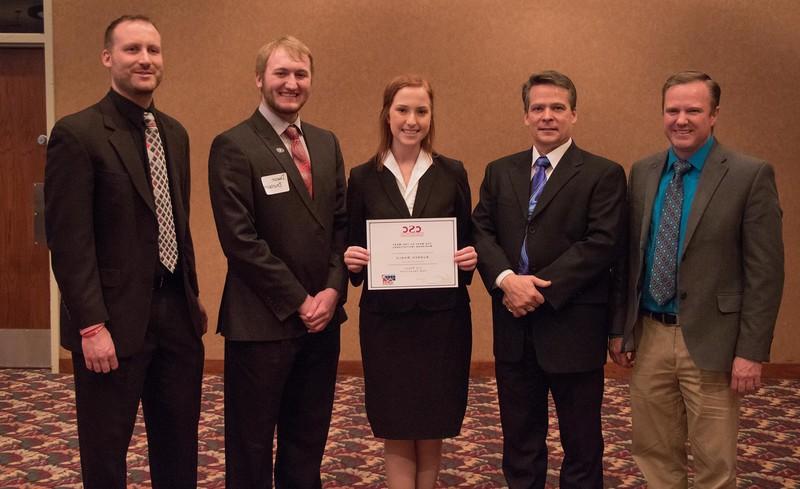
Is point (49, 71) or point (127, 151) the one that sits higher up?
point (49, 71)

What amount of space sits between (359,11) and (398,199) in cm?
329

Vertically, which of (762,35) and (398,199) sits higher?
(762,35)

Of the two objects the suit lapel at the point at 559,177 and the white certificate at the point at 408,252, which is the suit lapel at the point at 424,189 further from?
the suit lapel at the point at 559,177

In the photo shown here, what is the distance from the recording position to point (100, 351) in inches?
97.3

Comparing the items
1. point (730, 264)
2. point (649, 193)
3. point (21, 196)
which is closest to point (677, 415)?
point (730, 264)

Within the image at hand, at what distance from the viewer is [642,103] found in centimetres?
575

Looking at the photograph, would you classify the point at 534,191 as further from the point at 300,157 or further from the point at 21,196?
the point at 21,196

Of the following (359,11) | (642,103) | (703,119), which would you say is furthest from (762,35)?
(703,119)

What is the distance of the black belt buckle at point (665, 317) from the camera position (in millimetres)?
2816

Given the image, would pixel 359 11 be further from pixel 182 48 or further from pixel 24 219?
pixel 24 219

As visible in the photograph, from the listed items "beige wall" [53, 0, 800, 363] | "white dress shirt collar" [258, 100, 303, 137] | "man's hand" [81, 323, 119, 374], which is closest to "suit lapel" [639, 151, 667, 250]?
"white dress shirt collar" [258, 100, 303, 137]

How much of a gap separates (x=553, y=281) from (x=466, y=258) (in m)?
0.32

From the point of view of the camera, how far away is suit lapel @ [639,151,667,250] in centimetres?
287

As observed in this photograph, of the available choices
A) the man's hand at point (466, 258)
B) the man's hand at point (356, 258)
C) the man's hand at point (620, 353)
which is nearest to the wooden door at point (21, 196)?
the man's hand at point (356, 258)
